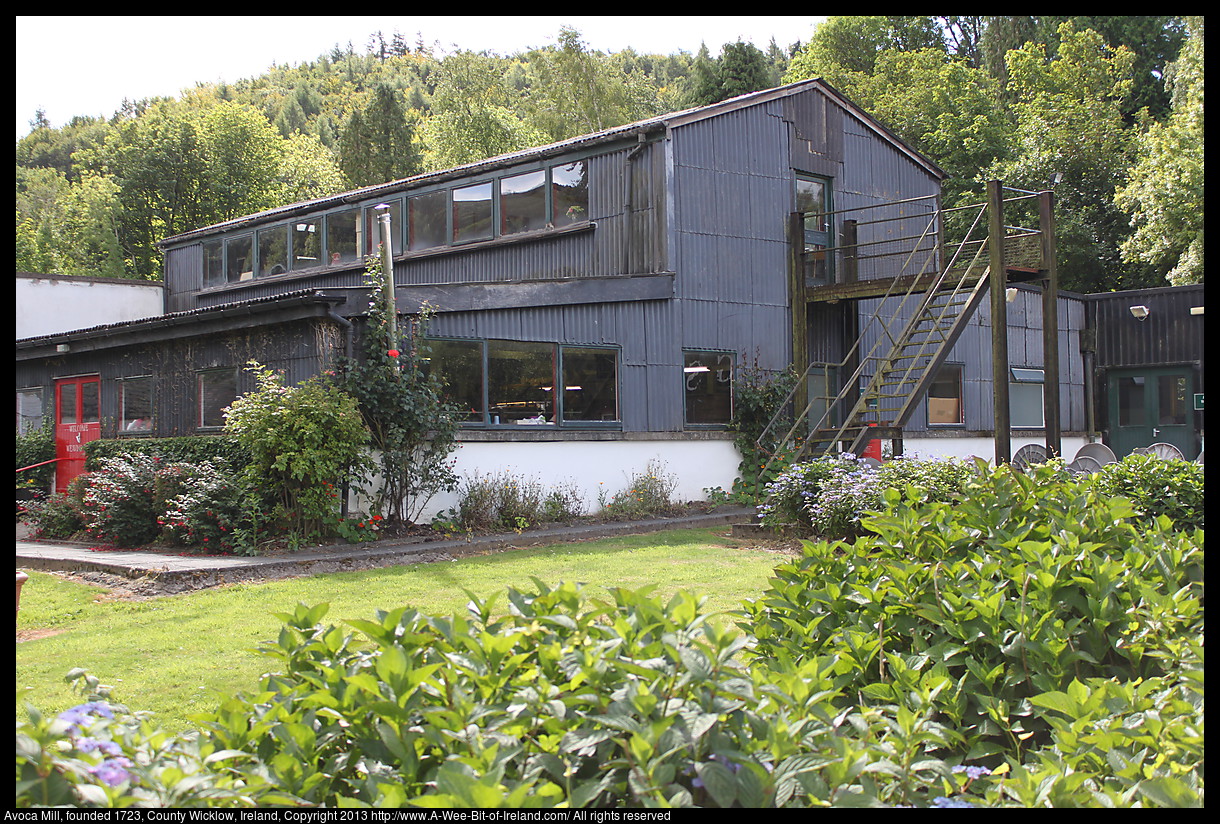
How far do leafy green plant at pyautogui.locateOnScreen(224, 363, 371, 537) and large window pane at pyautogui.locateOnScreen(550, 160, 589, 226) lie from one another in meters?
7.10

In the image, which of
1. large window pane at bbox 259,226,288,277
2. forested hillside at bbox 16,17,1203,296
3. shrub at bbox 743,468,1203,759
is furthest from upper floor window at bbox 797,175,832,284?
shrub at bbox 743,468,1203,759

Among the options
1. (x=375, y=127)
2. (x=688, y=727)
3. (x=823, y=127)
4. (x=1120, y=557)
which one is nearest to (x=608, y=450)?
(x=823, y=127)

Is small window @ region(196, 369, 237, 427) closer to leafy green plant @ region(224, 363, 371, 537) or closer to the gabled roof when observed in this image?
leafy green plant @ region(224, 363, 371, 537)

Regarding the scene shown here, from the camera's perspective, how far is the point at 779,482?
39.0ft

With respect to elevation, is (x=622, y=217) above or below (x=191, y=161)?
below

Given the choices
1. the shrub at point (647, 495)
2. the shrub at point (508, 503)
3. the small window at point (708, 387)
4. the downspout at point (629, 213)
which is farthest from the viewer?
the downspout at point (629, 213)

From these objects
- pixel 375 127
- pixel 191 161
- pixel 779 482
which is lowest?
pixel 779 482

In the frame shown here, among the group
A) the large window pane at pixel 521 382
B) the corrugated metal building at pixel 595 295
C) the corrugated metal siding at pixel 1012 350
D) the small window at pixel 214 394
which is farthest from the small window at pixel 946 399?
the small window at pixel 214 394

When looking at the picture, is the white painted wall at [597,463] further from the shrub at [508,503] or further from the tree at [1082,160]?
the tree at [1082,160]

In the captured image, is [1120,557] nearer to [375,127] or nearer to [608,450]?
[608,450]

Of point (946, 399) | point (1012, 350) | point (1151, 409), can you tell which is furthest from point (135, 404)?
point (1151, 409)

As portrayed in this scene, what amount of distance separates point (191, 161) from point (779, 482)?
37016 millimetres

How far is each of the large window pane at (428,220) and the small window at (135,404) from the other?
6.00 metres

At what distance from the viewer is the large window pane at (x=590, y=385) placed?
1555 centimetres
